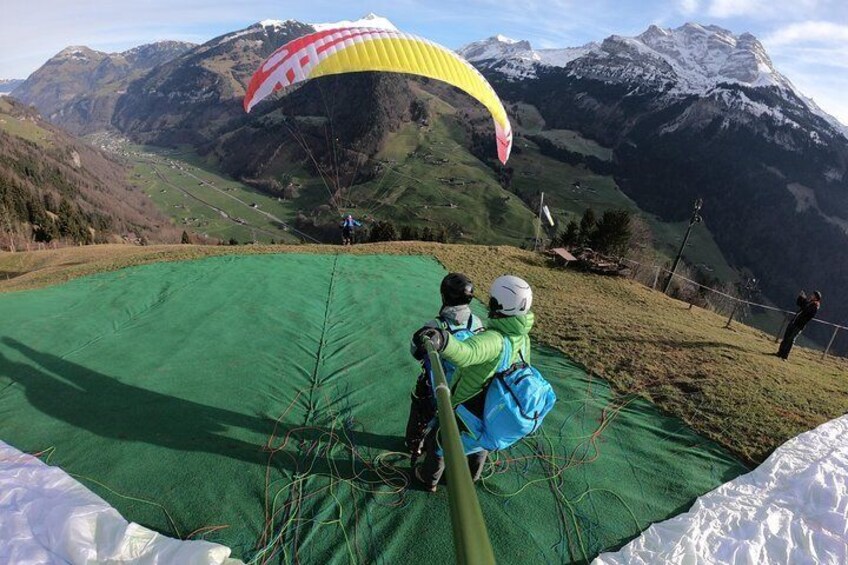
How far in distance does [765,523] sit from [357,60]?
34.9 ft

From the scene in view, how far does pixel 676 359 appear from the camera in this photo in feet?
28.0

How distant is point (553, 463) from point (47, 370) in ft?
24.3

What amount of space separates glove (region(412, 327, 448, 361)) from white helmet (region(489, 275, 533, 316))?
68 cm

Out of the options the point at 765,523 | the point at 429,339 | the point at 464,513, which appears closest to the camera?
the point at 464,513

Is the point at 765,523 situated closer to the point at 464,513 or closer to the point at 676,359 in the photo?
Result: the point at 464,513

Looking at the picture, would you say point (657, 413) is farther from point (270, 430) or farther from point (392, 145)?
point (392, 145)

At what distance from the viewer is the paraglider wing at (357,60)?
9.73 metres

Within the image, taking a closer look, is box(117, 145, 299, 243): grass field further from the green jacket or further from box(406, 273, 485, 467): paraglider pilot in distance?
the green jacket

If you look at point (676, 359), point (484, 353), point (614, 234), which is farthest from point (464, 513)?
point (614, 234)

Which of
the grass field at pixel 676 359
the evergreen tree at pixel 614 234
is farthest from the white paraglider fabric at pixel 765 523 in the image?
the evergreen tree at pixel 614 234

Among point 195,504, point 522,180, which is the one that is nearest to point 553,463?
point 195,504

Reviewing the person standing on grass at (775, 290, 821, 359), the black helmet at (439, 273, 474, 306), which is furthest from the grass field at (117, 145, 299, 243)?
the black helmet at (439, 273, 474, 306)

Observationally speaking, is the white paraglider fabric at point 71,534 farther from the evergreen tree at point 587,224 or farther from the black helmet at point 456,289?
the evergreen tree at point 587,224

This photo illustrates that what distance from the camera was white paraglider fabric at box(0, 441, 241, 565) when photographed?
10.2ft
